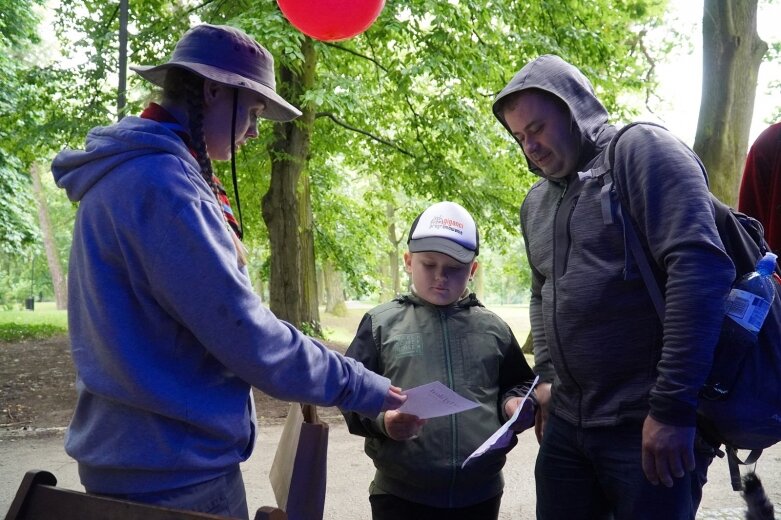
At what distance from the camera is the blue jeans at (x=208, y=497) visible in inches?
61.8

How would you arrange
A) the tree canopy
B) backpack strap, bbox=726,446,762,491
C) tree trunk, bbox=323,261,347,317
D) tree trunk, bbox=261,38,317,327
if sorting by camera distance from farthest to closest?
tree trunk, bbox=323,261,347,317, tree trunk, bbox=261,38,317,327, the tree canopy, backpack strap, bbox=726,446,762,491

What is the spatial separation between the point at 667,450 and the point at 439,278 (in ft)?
3.25

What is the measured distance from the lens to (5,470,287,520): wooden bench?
137 cm

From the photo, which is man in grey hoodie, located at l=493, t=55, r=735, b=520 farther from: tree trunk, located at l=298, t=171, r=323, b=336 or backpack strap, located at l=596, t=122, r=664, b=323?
tree trunk, located at l=298, t=171, r=323, b=336

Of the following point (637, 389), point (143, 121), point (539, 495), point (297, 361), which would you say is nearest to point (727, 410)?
point (637, 389)

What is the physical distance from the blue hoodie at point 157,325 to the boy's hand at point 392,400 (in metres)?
0.27

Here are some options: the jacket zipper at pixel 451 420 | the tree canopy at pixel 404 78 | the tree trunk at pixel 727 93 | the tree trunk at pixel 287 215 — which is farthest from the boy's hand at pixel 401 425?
the tree trunk at pixel 287 215

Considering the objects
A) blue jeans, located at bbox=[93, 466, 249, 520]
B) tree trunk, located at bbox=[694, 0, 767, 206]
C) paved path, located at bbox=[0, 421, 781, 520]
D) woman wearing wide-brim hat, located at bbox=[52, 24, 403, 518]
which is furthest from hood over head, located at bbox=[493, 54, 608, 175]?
tree trunk, located at bbox=[694, 0, 767, 206]

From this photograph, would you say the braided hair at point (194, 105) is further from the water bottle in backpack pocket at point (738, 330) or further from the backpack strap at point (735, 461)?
the backpack strap at point (735, 461)

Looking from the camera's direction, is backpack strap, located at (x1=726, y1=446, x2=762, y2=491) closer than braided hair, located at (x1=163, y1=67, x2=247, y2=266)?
No

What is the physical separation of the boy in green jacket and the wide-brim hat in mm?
894

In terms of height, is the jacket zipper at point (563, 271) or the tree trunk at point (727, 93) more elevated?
the tree trunk at point (727, 93)

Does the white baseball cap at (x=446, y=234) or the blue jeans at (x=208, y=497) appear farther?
the white baseball cap at (x=446, y=234)

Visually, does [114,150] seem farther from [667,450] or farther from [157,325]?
[667,450]
